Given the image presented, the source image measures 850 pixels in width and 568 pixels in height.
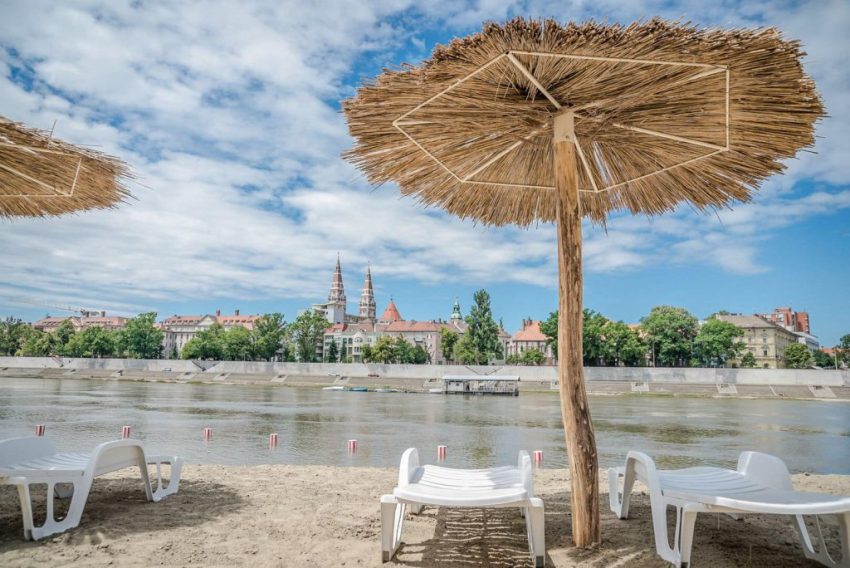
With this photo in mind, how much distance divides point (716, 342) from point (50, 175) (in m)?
84.9

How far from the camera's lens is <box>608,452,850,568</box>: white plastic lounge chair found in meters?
3.19

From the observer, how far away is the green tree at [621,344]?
73.2 meters

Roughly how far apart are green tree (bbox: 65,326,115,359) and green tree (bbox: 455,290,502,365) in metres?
63.7

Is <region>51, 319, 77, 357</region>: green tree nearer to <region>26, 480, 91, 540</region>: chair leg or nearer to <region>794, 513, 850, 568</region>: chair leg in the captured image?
<region>26, 480, 91, 540</region>: chair leg

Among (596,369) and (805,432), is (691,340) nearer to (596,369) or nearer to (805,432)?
(596,369)

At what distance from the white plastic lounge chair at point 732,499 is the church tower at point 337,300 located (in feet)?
433

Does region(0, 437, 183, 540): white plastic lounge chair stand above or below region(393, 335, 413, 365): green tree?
below

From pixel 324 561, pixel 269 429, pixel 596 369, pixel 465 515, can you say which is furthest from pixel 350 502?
pixel 596 369

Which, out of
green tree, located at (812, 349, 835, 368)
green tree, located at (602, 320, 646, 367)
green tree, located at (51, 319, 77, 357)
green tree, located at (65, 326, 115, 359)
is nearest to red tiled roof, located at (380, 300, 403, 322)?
green tree, located at (65, 326, 115, 359)

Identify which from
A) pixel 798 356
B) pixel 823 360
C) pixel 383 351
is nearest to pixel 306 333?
pixel 383 351

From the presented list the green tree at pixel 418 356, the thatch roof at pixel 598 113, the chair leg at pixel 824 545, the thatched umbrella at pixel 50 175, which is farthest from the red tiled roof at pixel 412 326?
the chair leg at pixel 824 545

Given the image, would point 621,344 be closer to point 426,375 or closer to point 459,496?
point 426,375

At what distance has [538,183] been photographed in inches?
221

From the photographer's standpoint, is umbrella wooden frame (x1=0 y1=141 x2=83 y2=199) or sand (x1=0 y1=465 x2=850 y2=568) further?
umbrella wooden frame (x1=0 y1=141 x2=83 y2=199)
